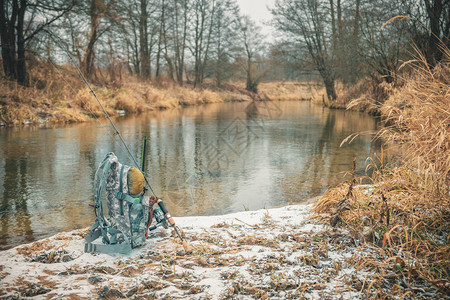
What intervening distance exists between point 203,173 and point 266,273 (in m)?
3.49

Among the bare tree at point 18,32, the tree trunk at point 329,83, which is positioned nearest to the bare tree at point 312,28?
the tree trunk at point 329,83

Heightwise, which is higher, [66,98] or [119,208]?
[66,98]

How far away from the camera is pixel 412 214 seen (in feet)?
7.93

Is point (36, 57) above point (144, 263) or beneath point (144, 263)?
above

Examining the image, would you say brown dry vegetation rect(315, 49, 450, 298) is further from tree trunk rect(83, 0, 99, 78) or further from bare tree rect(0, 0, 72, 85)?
tree trunk rect(83, 0, 99, 78)

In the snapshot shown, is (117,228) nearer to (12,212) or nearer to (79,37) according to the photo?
(12,212)

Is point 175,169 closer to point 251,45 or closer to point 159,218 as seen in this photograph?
point 159,218

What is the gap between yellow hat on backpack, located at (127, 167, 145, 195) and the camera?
2.46 m

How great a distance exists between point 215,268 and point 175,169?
140 inches

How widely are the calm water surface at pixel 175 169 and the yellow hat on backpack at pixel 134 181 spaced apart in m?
1.34

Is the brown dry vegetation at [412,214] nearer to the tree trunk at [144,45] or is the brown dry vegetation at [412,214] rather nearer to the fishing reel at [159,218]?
the fishing reel at [159,218]

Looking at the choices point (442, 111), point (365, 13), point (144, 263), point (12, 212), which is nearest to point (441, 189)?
point (442, 111)

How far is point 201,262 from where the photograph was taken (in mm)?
2271

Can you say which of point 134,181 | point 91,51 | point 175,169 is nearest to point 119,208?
point 134,181
